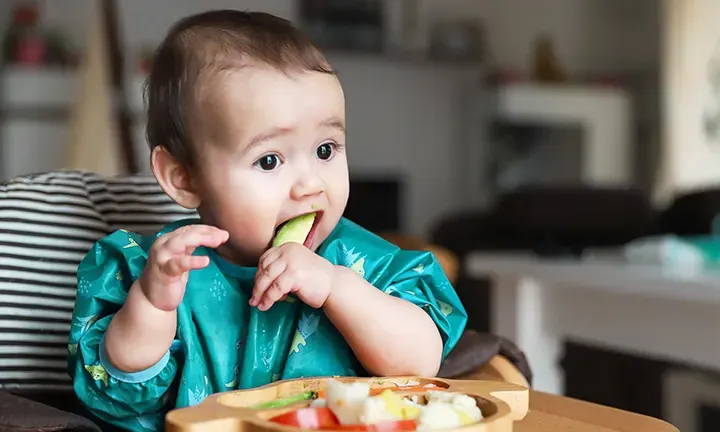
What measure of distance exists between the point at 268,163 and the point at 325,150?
2.1 inches

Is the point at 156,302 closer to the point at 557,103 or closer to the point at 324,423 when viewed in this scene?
the point at 324,423

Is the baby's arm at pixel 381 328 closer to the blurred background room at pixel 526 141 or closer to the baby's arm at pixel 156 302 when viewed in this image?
the baby's arm at pixel 156 302

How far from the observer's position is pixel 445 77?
5676mm

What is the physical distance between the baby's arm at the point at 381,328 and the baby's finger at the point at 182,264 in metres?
0.11

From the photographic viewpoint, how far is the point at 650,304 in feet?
5.17

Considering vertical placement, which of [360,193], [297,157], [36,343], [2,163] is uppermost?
[297,157]

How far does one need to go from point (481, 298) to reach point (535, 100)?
10.9 ft

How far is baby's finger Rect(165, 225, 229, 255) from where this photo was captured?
67 centimetres

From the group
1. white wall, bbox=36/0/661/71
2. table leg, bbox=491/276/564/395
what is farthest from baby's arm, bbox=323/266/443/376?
white wall, bbox=36/0/661/71

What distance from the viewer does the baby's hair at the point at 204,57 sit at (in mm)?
746

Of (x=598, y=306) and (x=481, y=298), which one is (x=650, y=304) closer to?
(x=598, y=306)

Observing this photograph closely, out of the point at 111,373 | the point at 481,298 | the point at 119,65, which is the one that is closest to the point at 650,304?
the point at 481,298

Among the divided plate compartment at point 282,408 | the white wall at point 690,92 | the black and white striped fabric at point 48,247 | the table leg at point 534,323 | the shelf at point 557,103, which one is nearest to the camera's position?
the divided plate compartment at point 282,408

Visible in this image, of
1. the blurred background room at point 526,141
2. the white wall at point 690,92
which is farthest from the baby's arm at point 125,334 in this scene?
the white wall at point 690,92
